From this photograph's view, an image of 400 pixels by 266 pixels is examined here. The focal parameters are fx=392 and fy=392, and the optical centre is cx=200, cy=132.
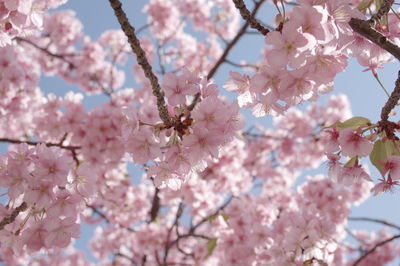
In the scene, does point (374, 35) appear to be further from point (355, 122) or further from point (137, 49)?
point (137, 49)

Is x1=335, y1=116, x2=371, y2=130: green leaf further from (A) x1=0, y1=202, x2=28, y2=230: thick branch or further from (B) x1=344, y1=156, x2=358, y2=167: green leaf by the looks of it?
(A) x1=0, y1=202, x2=28, y2=230: thick branch

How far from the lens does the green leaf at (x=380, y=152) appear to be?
6.52ft

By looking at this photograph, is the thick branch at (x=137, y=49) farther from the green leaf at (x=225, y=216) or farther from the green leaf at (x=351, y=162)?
the green leaf at (x=225, y=216)

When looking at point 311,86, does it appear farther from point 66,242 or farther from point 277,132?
point 277,132

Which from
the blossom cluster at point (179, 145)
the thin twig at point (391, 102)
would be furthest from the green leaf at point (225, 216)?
the thin twig at point (391, 102)

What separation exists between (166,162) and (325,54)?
3.09ft

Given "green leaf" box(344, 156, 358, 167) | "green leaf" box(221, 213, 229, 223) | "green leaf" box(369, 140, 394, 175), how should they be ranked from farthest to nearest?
"green leaf" box(221, 213, 229, 223)
"green leaf" box(344, 156, 358, 167)
"green leaf" box(369, 140, 394, 175)

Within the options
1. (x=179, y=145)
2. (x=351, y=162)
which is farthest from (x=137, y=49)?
(x=351, y=162)

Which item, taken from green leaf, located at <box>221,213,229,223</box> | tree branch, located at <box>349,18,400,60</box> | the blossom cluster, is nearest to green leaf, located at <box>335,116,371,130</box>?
the blossom cluster

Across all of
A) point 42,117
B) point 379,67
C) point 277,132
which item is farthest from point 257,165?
point 379,67

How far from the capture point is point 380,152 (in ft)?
6.57

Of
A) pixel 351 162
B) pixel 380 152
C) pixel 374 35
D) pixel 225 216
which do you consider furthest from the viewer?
Result: pixel 225 216

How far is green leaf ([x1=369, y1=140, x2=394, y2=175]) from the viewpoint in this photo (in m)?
1.99

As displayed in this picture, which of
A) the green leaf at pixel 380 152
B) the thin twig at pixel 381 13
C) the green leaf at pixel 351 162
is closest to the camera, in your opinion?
the thin twig at pixel 381 13
